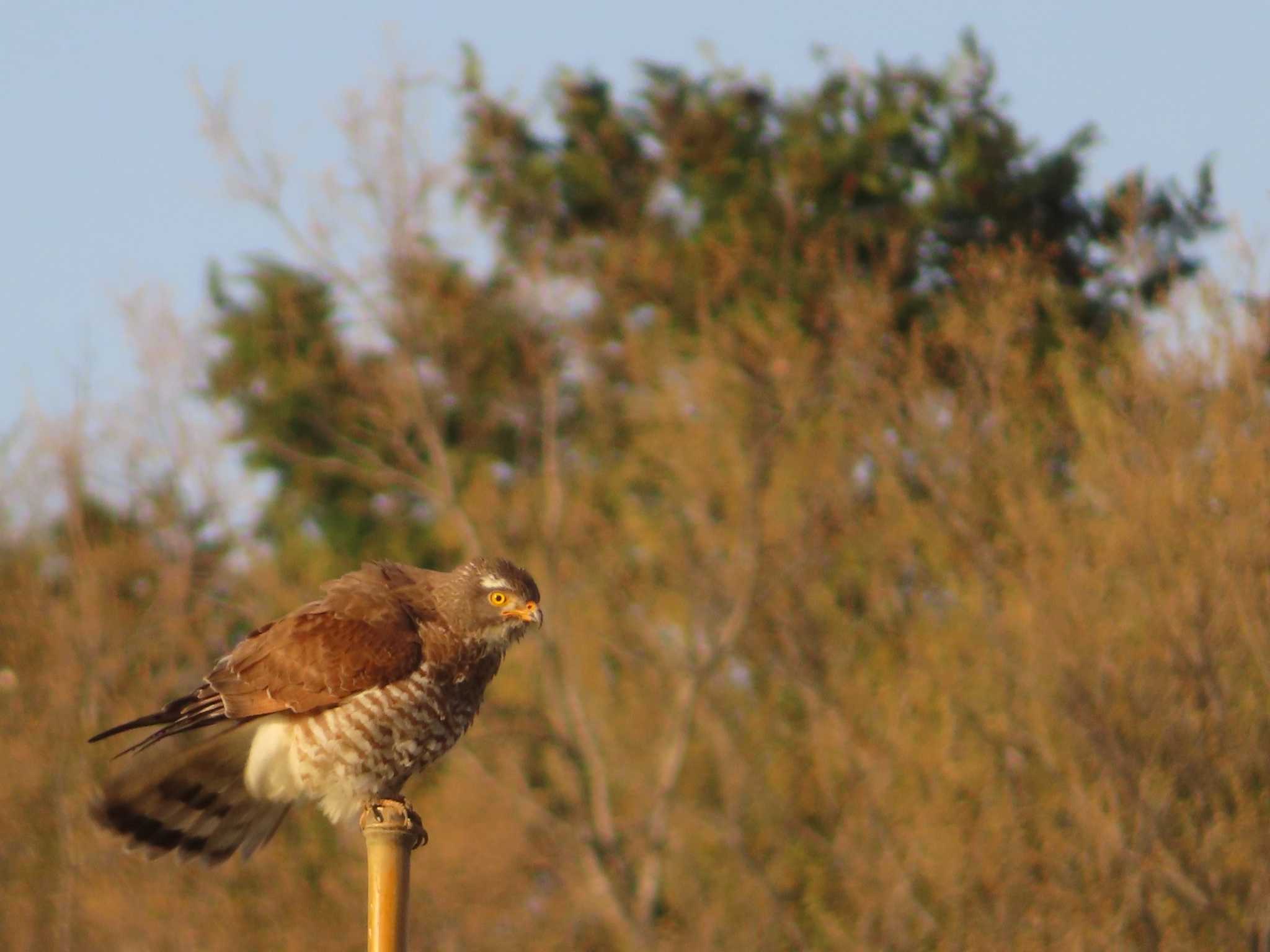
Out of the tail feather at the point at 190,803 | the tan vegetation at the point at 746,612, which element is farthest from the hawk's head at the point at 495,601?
the tan vegetation at the point at 746,612

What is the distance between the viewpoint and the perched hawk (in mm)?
7500

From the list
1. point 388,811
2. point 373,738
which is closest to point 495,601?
point 373,738

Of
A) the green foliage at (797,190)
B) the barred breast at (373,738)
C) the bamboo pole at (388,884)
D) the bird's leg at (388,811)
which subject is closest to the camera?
the bamboo pole at (388,884)

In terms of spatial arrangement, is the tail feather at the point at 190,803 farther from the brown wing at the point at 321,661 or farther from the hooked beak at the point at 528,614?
the hooked beak at the point at 528,614

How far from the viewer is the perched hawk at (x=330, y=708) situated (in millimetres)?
7500

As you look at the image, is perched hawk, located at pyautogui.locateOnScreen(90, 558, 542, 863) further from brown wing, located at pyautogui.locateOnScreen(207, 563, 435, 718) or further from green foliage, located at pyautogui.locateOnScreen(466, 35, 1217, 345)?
green foliage, located at pyautogui.locateOnScreen(466, 35, 1217, 345)

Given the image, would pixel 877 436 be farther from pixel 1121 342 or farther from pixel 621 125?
pixel 621 125

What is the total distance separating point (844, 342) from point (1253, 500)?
21.8 feet

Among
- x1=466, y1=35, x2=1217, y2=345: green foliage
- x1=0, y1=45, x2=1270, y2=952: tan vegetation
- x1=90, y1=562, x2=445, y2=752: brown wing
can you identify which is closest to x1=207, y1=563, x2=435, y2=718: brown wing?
x1=90, y1=562, x2=445, y2=752: brown wing

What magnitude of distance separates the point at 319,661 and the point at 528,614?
80 cm

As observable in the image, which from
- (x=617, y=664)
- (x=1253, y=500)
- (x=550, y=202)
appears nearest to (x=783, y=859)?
(x=617, y=664)

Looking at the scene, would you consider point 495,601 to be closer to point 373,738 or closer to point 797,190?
point 373,738

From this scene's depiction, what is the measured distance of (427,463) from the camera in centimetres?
2719

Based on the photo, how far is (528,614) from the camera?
778cm
